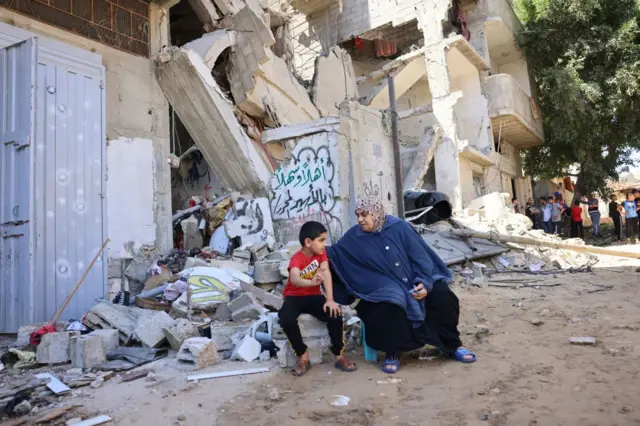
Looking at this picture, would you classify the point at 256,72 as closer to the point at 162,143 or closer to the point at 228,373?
the point at 162,143

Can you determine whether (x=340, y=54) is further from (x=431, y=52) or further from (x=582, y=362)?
(x=582, y=362)

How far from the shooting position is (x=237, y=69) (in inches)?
419

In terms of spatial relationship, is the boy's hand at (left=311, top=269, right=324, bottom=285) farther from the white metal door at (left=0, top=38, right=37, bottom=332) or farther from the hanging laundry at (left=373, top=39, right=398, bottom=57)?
the hanging laundry at (left=373, top=39, right=398, bottom=57)

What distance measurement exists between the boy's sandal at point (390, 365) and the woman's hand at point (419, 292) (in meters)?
0.49

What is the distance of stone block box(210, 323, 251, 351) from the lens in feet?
14.4

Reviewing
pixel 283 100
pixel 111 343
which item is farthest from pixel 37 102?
pixel 283 100

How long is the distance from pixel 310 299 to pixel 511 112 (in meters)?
15.9

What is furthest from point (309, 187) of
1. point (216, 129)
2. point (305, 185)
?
point (216, 129)

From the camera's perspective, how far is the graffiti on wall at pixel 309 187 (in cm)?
762

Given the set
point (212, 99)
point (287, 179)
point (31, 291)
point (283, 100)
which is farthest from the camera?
point (283, 100)

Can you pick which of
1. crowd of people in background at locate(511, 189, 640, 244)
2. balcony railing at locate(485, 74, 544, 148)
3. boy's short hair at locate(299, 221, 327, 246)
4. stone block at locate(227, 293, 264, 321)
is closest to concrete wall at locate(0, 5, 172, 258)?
stone block at locate(227, 293, 264, 321)

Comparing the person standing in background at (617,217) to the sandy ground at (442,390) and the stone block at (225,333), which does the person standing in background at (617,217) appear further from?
the stone block at (225,333)

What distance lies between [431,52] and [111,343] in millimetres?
14844

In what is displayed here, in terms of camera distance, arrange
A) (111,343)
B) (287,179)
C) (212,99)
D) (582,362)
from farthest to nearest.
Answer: (212,99), (287,179), (111,343), (582,362)
